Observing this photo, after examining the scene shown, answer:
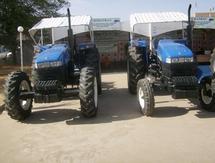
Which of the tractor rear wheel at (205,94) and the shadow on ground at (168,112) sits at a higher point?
the tractor rear wheel at (205,94)

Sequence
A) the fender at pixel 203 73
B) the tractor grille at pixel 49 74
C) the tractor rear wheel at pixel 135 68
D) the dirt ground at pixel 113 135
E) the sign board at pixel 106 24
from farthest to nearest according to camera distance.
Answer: the sign board at pixel 106 24 → the tractor rear wheel at pixel 135 68 → the fender at pixel 203 73 → the tractor grille at pixel 49 74 → the dirt ground at pixel 113 135

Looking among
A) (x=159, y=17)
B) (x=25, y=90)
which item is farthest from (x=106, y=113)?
(x=159, y=17)

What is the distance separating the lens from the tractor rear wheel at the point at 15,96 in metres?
7.91

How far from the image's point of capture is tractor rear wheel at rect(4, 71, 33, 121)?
791cm

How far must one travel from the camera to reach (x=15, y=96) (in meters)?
7.91

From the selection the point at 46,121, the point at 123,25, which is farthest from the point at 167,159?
the point at 123,25

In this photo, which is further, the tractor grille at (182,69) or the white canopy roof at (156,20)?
the white canopy roof at (156,20)

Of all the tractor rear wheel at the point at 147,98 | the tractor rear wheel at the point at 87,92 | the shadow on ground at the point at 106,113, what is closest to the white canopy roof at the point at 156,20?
the shadow on ground at the point at 106,113

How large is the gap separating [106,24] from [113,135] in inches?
Answer: 486

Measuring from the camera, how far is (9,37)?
81.5 ft

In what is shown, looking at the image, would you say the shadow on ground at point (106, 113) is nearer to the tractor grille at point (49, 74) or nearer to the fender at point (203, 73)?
the fender at point (203, 73)

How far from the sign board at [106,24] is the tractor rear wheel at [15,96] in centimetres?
1057

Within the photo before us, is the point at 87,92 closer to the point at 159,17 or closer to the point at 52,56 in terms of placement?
the point at 52,56

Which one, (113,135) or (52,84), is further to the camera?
(52,84)
